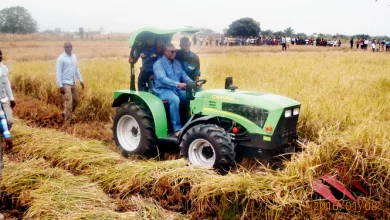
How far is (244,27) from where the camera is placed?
62.9 metres

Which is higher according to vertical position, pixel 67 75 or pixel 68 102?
pixel 67 75

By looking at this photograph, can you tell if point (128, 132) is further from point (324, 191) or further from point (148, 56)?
point (324, 191)

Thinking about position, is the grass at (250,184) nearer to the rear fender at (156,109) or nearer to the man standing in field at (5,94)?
the rear fender at (156,109)

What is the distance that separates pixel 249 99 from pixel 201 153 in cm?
91

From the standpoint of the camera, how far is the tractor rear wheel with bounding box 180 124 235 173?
4.91 meters

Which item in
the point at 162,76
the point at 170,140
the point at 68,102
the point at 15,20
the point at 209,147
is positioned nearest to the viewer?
the point at 209,147

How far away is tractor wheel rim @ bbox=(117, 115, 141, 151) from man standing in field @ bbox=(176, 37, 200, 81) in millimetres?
1233

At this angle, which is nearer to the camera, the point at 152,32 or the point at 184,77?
the point at 152,32

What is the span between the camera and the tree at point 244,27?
6241cm

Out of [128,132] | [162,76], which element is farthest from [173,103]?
[128,132]

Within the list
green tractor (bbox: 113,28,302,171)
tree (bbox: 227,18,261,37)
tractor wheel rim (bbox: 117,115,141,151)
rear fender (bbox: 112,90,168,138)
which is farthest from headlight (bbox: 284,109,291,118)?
tree (bbox: 227,18,261,37)

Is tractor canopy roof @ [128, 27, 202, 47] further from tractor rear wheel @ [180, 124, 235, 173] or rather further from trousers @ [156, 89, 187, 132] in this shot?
tractor rear wheel @ [180, 124, 235, 173]

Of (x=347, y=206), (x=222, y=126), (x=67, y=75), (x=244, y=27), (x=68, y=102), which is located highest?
(x=244, y=27)

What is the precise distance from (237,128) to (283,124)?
0.56 meters
